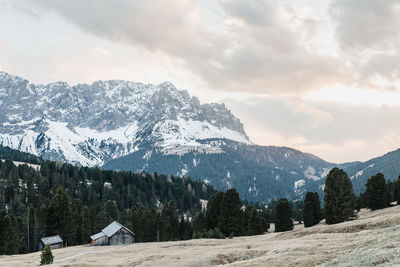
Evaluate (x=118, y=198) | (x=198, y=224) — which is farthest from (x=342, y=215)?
(x=118, y=198)

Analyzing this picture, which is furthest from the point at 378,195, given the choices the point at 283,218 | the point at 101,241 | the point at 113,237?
the point at 101,241

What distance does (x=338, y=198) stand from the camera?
8438 centimetres

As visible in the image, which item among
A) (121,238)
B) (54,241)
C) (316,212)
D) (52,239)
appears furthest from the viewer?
(52,239)

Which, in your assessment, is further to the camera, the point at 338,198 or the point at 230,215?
the point at 230,215

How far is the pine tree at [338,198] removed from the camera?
83.6 metres

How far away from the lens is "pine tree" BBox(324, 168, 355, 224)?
8356 cm

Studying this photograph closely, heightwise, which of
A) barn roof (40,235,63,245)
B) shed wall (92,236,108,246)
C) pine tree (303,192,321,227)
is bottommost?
shed wall (92,236,108,246)

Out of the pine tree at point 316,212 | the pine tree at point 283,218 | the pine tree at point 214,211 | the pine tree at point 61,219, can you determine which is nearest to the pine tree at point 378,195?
the pine tree at point 316,212

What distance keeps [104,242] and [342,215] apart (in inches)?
2472

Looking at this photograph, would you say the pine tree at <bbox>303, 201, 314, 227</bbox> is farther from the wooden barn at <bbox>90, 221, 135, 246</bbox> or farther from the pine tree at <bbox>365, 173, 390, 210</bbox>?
the wooden barn at <bbox>90, 221, 135, 246</bbox>

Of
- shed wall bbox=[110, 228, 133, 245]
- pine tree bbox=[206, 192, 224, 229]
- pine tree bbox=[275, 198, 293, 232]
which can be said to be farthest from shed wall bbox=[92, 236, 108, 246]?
pine tree bbox=[275, 198, 293, 232]

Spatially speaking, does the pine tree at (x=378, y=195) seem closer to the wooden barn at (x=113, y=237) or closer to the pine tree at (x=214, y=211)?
the pine tree at (x=214, y=211)

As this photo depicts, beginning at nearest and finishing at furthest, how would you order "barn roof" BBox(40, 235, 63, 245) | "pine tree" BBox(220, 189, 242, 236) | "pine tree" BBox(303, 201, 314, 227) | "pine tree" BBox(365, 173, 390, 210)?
1. "pine tree" BBox(365, 173, 390, 210)
2. "pine tree" BBox(220, 189, 242, 236)
3. "pine tree" BBox(303, 201, 314, 227)
4. "barn roof" BBox(40, 235, 63, 245)

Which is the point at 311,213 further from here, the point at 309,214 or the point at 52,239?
the point at 52,239
